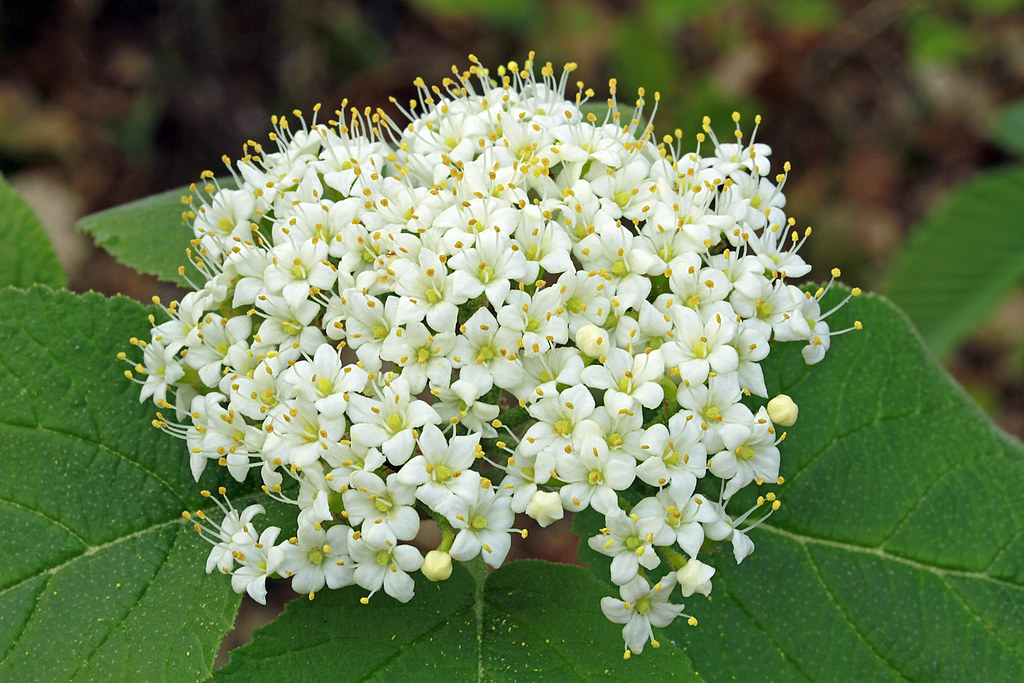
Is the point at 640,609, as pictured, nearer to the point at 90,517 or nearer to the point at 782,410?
the point at 782,410

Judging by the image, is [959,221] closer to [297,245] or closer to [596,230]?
[596,230]

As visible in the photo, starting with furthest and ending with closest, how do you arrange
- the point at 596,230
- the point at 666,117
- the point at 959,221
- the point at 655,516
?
the point at 666,117 → the point at 959,221 → the point at 596,230 → the point at 655,516

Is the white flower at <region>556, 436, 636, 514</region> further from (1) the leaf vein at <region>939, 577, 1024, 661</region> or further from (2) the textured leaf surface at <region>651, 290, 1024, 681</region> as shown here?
(1) the leaf vein at <region>939, 577, 1024, 661</region>

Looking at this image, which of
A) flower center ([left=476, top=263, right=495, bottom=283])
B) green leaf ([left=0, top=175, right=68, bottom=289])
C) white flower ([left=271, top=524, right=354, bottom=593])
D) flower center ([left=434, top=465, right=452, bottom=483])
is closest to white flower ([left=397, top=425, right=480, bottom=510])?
flower center ([left=434, top=465, right=452, bottom=483])

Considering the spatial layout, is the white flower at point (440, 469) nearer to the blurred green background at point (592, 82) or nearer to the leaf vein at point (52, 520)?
the leaf vein at point (52, 520)

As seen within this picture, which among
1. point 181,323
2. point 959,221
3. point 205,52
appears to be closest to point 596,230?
point 181,323

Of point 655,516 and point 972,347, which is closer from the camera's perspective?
point 655,516

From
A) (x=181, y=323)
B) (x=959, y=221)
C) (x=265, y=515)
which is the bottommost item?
(x=265, y=515)
